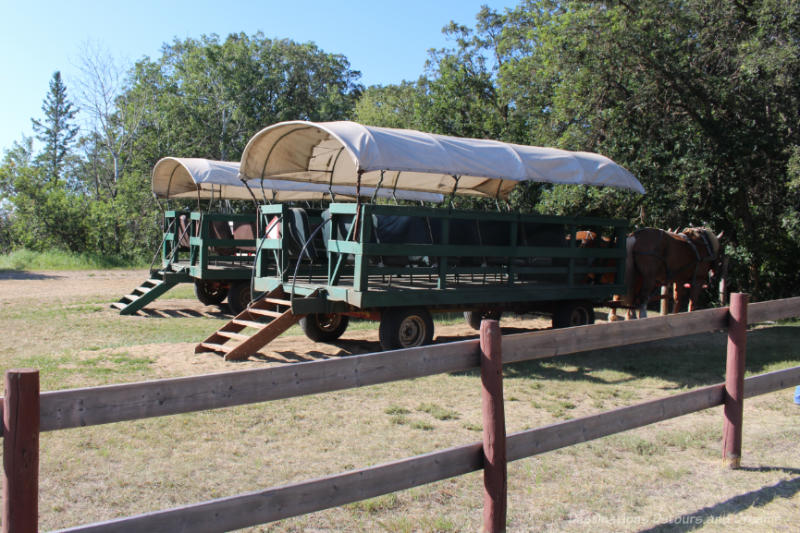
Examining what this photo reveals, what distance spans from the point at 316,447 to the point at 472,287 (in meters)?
4.56

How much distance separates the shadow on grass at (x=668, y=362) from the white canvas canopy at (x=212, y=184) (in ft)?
20.4

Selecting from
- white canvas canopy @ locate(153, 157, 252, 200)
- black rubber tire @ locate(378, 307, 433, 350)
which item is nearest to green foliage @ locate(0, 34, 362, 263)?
white canvas canopy @ locate(153, 157, 252, 200)

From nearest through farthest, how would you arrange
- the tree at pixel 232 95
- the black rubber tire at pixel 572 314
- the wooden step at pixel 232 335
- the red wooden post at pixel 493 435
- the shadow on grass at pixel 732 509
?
the red wooden post at pixel 493 435 < the shadow on grass at pixel 732 509 < the wooden step at pixel 232 335 < the black rubber tire at pixel 572 314 < the tree at pixel 232 95

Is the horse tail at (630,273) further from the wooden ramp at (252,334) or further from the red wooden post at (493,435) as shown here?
the red wooden post at (493,435)

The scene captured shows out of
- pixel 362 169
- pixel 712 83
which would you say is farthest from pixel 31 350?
pixel 712 83

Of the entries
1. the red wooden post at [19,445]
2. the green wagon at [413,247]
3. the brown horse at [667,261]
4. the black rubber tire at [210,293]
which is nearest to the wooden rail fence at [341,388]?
the red wooden post at [19,445]

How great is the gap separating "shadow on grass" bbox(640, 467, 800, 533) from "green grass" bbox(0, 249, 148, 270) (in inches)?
1000

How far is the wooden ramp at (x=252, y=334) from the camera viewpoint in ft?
26.4

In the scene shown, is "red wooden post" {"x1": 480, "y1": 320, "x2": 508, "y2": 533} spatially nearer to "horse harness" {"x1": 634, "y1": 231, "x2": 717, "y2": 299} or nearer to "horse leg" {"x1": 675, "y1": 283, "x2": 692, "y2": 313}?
"horse harness" {"x1": 634, "y1": 231, "x2": 717, "y2": 299}

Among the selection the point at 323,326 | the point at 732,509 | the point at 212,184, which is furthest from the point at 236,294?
the point at 732,509

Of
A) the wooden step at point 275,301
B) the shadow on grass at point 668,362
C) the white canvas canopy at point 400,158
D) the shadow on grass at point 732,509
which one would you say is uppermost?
the white canvas canopy at point 400,158

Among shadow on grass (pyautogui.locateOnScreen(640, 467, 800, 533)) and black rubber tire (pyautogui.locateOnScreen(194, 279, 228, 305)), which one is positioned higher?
black rubber tire (pyautogui.locateOnScreen(194, 279, 228, 305))

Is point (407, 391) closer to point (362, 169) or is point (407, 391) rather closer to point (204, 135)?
point (362, 169)

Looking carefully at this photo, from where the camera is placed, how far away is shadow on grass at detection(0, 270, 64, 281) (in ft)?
67.1
